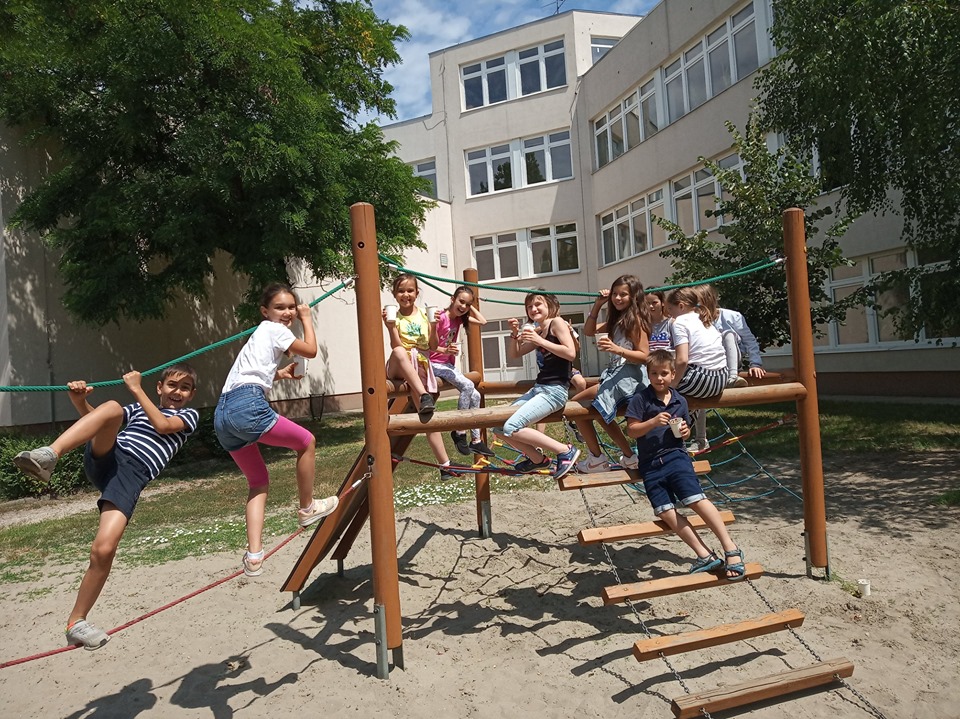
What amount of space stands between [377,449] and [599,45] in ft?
82.4

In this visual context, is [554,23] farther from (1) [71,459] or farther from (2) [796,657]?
(2) [796,657]

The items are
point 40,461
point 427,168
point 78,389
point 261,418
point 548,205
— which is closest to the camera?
point 40,461

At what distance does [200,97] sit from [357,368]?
1106 cm

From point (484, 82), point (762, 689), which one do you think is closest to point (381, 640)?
point (762, 689)

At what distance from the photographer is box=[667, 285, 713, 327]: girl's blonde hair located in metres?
5.34

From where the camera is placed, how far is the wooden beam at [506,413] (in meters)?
4.62

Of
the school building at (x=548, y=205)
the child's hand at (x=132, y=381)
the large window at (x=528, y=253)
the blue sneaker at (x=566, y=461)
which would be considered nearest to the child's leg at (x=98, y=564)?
the child's hand at (x=132, y=381)

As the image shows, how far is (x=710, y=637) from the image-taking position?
410 centimetres

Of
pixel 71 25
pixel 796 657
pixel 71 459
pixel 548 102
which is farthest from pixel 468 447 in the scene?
pixel 548 102

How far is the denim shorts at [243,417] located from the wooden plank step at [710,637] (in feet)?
7.77

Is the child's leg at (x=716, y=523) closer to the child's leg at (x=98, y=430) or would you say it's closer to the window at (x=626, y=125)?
the child's leg at (x=98, y=430)

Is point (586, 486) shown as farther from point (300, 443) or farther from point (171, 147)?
point (171, 147)

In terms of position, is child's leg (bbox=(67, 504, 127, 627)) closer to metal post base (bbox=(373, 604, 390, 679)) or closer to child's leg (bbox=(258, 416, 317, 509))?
child's leg (bbox=(258, 416, 317, 509))

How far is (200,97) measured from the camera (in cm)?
1256
